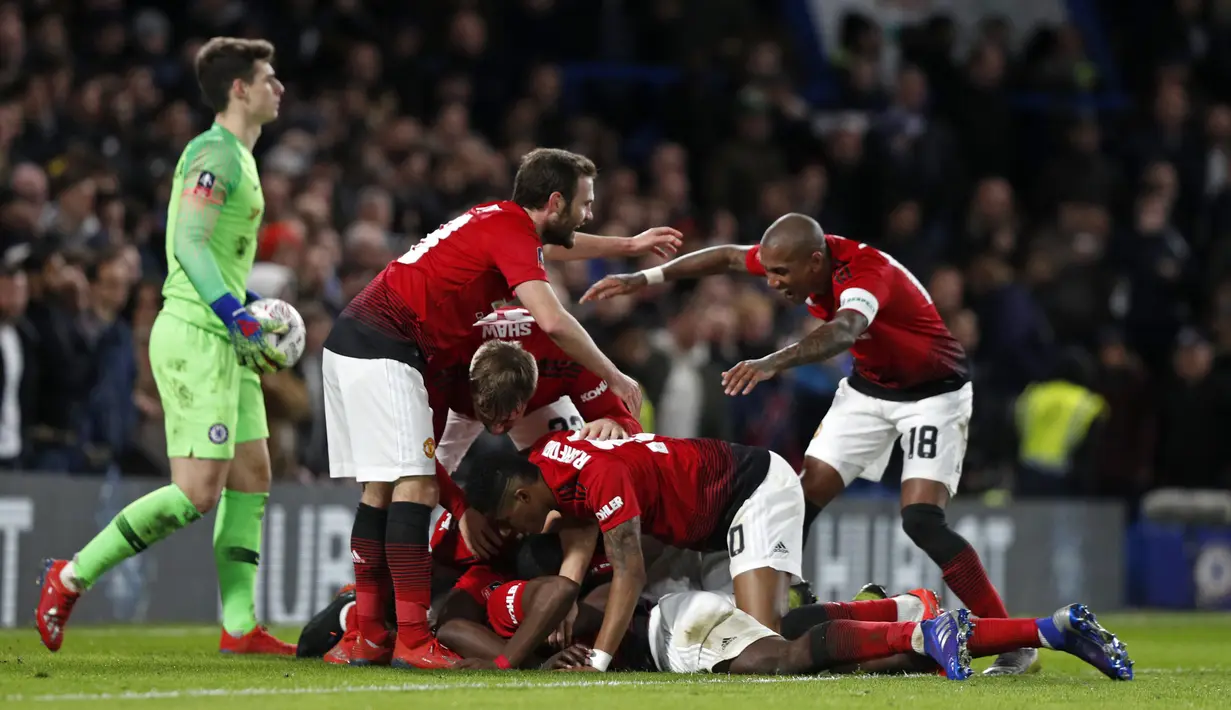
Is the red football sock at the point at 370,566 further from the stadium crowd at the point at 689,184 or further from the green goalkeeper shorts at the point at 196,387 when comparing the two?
the stadium crowd at the point at 689,184

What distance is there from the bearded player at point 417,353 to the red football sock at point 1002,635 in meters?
1.75

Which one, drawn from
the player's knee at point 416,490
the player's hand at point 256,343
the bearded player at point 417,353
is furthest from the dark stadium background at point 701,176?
the player's knee at point 416,490

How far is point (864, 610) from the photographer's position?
7523mm

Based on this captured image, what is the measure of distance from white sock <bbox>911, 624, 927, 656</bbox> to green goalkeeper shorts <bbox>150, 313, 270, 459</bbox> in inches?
127

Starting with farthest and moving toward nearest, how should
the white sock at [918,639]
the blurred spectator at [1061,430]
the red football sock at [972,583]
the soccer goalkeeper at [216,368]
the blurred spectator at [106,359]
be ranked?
the blurred spectator at [1061,430]
the blurred spectator at [106,359]
the red football sock at [972,583]
the soccer goalkeeper at [216,368]
the white sock at [918,639]

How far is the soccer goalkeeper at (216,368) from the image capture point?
8.01 meters

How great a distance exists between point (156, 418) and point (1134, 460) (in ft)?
29.7

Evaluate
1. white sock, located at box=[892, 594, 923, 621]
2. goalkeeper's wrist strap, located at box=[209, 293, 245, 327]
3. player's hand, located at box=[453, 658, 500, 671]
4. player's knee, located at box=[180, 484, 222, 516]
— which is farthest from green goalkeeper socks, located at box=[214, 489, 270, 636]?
white sock, located at box=[892, 594, 923, 621]

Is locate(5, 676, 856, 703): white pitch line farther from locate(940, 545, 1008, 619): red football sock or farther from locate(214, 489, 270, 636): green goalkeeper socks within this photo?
locate(214, 489, 270, 636): green goalkeeper socks

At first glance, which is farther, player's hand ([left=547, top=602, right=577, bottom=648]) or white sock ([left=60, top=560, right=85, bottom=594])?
white sock ([left=60, top=560, right=85, bottom=594])

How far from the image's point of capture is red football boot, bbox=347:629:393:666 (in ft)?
25.4

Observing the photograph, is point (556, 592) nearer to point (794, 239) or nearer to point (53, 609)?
point (794, 239)

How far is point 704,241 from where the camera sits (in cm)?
1593

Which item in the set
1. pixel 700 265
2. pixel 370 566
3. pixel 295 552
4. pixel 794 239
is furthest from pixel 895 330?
pixel 295 552
